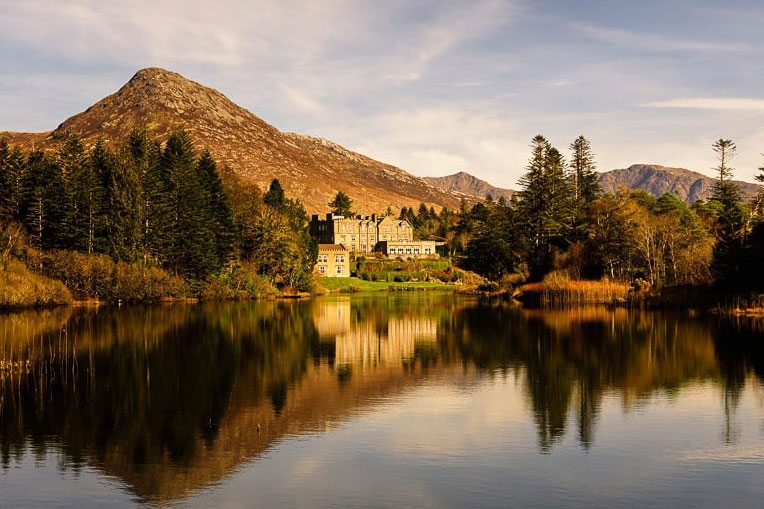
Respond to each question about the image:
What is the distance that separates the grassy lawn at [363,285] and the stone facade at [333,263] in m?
→ 4.08

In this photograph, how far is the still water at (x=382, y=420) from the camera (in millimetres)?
16172

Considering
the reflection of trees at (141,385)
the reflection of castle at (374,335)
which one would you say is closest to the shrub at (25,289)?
the reflection of trees at (141,385)

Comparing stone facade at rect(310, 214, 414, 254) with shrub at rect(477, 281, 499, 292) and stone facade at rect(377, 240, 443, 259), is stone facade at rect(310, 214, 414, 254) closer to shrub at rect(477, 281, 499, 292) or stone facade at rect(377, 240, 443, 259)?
stone facade at rect(377, 240, 443, 259)

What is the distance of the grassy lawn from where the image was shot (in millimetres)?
115994

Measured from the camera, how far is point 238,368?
3291 centimetres

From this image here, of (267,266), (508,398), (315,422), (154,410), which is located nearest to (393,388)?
(508,398)

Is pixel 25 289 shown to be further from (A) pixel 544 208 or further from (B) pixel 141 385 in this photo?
(A) pixel 544 208

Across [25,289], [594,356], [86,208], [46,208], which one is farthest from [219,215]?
[594,356]

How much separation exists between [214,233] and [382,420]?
71.5 m

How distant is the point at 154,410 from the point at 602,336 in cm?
2891

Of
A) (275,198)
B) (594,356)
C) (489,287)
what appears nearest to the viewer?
(594,356)

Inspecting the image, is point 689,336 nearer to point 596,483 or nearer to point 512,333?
point 512,333

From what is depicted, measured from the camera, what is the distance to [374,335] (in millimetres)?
47688

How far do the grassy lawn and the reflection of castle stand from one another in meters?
46.6
